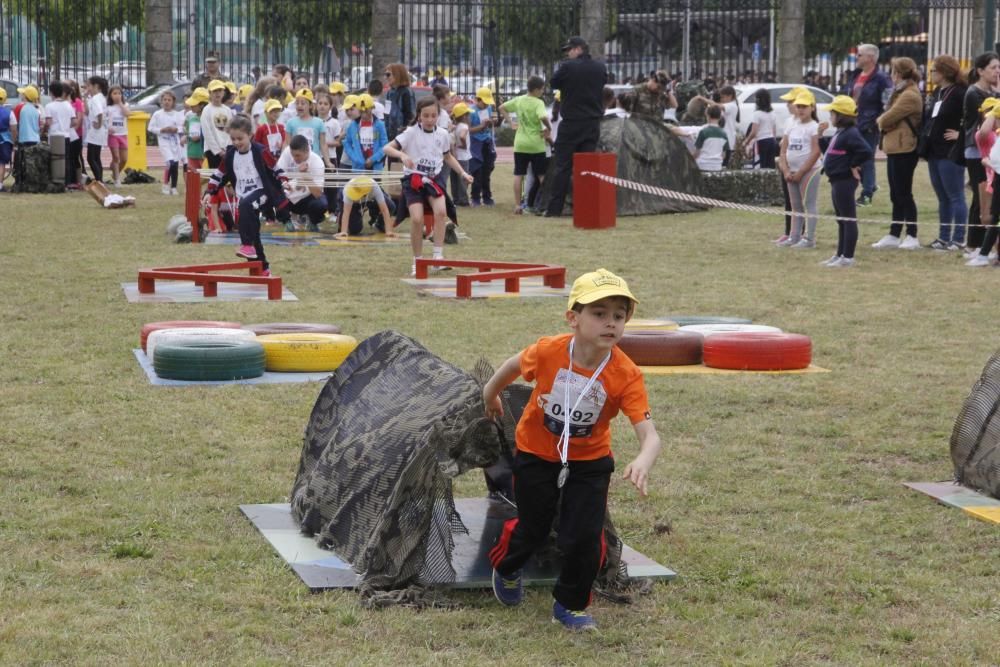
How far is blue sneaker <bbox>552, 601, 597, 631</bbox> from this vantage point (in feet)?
15.9

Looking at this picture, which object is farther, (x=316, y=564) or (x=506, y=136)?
(x=506, y=136)

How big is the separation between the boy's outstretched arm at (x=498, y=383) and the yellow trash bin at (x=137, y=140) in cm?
2166

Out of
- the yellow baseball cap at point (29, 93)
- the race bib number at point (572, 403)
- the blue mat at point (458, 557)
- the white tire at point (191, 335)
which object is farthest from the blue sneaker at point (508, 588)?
the yellow baseball cap at point (29, 93)

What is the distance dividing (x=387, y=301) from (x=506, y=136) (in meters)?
25.7

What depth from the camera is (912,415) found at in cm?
830

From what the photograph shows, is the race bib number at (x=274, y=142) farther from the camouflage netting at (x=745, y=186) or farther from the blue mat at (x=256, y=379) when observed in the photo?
the blue mat at (x=256, y=379)

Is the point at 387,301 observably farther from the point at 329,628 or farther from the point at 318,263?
the point at 329,628

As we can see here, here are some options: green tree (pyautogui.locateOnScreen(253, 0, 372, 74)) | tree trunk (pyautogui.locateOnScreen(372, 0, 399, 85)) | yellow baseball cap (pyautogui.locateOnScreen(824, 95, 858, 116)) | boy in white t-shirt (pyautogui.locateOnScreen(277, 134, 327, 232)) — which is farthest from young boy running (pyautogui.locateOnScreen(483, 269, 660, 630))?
green tree (pyautogui.locateOnScreen(253, 0, 372, 74))

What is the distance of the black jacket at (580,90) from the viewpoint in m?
19.4

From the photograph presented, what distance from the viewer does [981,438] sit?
261 inches

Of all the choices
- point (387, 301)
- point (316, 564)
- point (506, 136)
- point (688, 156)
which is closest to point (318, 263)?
point (387, 301)

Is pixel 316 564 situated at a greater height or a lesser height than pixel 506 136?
lesser

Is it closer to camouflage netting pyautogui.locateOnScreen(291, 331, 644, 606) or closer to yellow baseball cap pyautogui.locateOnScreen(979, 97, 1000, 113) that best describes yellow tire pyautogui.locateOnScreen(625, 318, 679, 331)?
camouflage netting pyautogui.locateOnScreen(291, 331, 644, 606)

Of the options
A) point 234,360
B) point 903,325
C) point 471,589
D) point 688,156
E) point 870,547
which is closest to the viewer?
point 471,589
